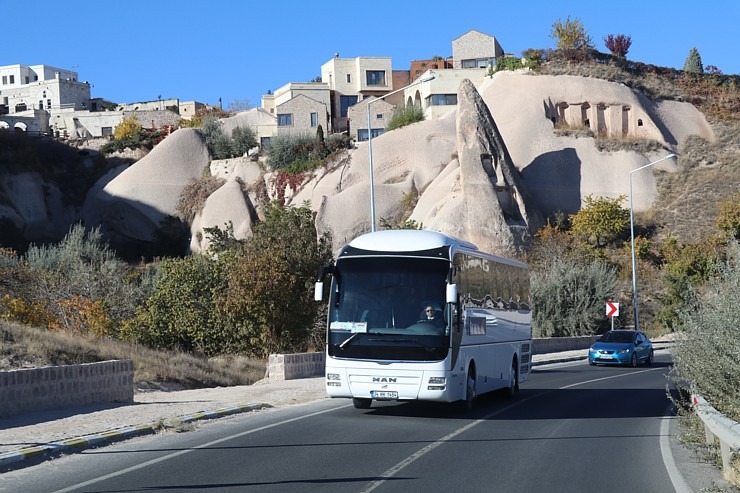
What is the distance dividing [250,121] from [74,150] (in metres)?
17.8

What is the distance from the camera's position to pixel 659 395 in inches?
941

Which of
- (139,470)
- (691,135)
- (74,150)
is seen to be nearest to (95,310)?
(139,470)

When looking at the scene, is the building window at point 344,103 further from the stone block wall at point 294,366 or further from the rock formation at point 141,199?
the stone block wall at point 294,366

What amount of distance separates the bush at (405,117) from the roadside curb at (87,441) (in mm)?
62923

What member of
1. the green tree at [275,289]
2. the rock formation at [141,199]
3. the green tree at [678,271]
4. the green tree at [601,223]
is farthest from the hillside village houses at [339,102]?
the green tree at [275,289]

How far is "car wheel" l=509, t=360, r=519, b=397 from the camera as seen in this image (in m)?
22.5

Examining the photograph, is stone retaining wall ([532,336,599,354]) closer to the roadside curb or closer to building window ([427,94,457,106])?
the roadside curb

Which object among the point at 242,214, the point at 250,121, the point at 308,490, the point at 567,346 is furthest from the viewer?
the point at 250,121

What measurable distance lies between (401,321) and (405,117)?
63.9m

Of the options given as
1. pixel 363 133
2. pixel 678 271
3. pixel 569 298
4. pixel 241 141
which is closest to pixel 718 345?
pixel 569 298

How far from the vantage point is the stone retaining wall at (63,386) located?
16.2 metres

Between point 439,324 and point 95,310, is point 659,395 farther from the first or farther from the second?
point 95,310

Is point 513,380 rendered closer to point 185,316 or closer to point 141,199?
point 185,316

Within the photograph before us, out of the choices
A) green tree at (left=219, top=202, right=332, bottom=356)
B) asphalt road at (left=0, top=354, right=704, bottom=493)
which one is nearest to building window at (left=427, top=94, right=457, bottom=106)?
green tree at (left=219, top=202, right=332, bottom=356)
